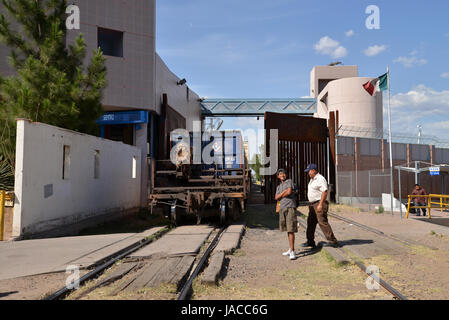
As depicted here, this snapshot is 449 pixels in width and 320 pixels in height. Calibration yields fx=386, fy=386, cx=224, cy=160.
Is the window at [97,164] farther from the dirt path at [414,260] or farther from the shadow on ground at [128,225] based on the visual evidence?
the dirt path at [414,260]

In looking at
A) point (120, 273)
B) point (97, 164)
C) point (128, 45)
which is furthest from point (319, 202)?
point (128, 45)

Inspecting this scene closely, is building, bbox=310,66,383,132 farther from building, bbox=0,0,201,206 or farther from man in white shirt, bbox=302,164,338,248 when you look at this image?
man in white shirt, bbox=302,164,338,248

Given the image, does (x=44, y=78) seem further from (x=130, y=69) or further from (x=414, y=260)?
(x=414, y=260)

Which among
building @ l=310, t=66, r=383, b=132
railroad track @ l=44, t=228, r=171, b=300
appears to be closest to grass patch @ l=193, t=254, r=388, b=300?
railroad track @ l=44, t=228, r=171, b=300

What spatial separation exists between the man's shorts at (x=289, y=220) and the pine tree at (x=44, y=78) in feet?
26.4

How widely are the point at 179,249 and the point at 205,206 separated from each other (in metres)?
4.43

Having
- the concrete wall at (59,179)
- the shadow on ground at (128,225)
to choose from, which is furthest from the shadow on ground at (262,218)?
the concrete wall at (59,179)

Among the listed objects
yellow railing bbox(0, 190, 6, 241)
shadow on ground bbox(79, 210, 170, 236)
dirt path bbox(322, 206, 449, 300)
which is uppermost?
yellow railing bbox(0, 190, 6, 241)

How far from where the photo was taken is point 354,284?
5.57 metres

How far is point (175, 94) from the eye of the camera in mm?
25703

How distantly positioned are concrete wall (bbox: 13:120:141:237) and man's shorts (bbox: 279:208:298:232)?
6500 mm

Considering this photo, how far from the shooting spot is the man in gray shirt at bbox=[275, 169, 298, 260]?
7.45 m

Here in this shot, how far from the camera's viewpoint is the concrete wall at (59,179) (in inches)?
381
